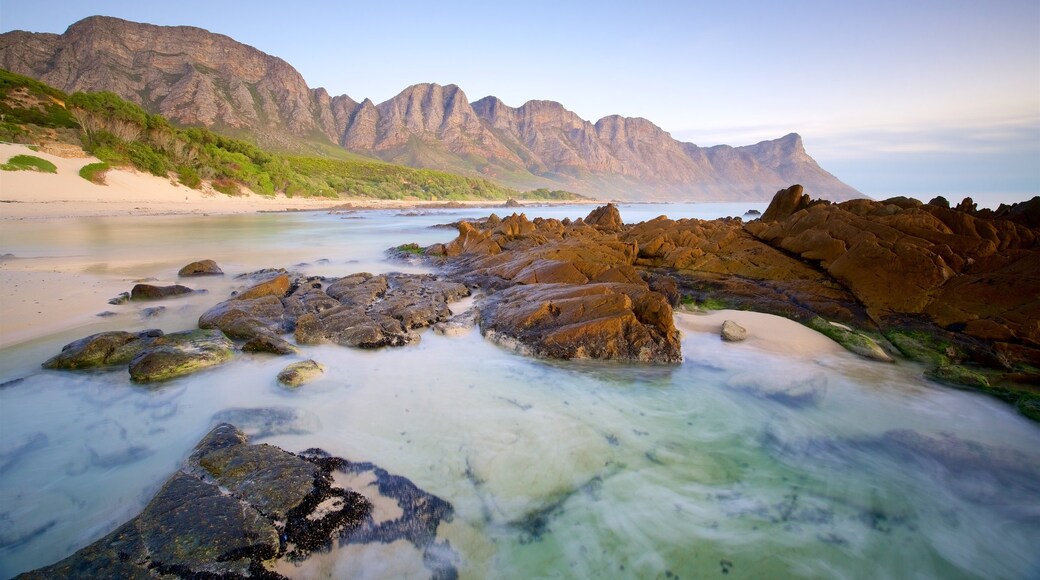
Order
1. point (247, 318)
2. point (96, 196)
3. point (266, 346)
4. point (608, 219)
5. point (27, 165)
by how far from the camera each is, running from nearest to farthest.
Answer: point (266, 346), point (247, 318), point (608, 219), point (27, 165), point (96, 196)

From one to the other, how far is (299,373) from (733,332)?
734 centimetres

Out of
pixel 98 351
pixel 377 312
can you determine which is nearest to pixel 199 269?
pixel 98 351

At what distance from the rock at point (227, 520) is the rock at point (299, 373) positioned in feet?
5.35

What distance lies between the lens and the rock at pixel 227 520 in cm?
234

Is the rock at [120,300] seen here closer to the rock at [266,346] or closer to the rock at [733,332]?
the rock at [266,346]

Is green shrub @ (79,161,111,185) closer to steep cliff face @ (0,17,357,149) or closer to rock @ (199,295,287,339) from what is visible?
rock @ (199,295,287,339)

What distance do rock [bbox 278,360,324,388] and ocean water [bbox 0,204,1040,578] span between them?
147mm

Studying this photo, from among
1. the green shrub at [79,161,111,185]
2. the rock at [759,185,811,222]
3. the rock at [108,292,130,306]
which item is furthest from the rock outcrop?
the green shrub at [79,161,111,185]

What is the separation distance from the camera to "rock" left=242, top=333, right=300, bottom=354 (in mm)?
6246

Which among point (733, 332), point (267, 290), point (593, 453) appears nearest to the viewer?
point (593, 453)

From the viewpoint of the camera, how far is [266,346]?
6258 mm

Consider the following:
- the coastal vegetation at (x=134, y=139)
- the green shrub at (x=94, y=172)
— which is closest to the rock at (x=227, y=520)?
the green shrub at (x=94, y=172)

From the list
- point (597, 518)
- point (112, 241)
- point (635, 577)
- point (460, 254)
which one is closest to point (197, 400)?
point (597, 518)

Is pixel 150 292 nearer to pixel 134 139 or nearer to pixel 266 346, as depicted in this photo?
pixel 266 346
